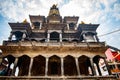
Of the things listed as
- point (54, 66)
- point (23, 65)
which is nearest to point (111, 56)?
point (54, 66)

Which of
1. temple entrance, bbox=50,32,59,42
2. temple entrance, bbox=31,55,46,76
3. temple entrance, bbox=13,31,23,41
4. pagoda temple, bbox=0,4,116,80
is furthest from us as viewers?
temple entrance, bbox=50,32,59,42

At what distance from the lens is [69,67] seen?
21938mm

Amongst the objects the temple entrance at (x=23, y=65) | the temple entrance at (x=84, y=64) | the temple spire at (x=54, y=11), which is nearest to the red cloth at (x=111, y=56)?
the temple entrance at (x=84, y=64)

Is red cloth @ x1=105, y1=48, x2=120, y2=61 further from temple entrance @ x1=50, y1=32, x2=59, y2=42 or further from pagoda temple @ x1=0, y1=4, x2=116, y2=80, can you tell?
temple entrance @ x1=50, y1=32, x2=59, y2=42

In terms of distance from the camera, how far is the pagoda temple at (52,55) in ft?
61.4

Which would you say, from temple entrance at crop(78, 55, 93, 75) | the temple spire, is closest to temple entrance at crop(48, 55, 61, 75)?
temple entrance at crop(78, 55, 93, 75)

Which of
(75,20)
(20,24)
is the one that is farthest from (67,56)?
(75,20)

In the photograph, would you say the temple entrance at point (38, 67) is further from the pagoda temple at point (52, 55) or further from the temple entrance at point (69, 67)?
the temple entrance at point (69, 67)

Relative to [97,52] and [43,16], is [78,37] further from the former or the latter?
[43,16]

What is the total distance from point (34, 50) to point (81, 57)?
7.47 meters

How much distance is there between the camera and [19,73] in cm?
2131

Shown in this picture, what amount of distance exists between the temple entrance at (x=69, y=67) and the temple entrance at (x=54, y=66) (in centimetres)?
120

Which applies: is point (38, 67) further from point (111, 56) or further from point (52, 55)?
point (111, 56)

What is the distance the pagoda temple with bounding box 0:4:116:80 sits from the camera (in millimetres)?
18703
